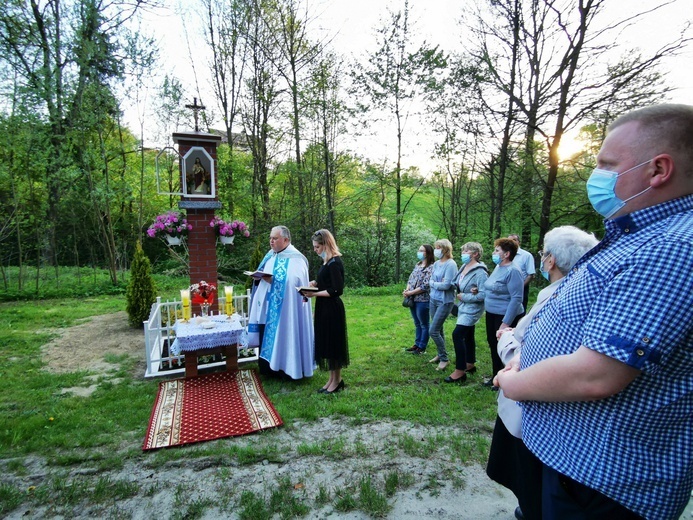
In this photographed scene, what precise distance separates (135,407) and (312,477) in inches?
106

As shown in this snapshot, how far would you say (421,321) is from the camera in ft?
20.1

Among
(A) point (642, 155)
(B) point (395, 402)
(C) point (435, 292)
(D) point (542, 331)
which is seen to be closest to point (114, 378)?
(B) point (395, 402)

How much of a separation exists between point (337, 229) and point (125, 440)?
38.3 feet

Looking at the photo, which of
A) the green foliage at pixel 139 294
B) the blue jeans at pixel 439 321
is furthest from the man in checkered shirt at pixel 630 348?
the green foliage at pixel 139 294

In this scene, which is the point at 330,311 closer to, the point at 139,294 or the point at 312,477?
the point at 312,477

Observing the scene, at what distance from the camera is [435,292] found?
5.46 meters

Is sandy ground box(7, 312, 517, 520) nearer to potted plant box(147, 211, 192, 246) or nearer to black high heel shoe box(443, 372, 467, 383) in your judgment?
black high heel shoe box(443, 372, 467, 383)

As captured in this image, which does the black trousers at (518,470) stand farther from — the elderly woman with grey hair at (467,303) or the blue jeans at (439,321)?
the blue jeans at (439,321)

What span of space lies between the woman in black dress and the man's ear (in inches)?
143

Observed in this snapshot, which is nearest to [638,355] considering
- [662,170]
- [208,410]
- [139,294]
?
[662,170]

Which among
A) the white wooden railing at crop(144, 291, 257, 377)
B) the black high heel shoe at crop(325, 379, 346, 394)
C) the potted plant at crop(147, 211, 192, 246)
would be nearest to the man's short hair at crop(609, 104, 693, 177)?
the black high heel shoe at crop(325, 379, 346, 394)

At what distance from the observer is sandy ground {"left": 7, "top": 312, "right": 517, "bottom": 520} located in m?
2.67

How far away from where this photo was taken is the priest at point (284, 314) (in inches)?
201

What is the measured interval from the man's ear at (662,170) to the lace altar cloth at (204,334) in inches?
195
